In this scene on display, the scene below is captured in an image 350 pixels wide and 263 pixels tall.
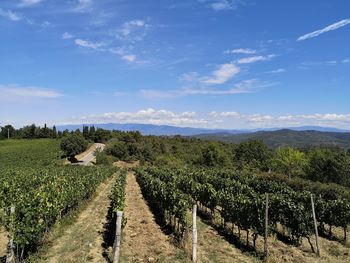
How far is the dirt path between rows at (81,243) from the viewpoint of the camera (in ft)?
42.1

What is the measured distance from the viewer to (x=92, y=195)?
2914cm

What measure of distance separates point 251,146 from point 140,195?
6695 cm

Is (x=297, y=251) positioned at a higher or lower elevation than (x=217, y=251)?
lower

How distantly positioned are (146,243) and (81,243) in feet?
8.91

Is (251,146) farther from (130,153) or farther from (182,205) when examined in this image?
(182,205)

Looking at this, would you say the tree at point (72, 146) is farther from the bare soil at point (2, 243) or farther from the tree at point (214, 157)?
the bare soil at point (2, 243)

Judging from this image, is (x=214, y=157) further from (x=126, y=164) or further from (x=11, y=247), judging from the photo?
(x=11, y=247)

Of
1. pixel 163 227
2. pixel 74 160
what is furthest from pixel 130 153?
pixel 163 227

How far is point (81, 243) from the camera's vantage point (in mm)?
14703

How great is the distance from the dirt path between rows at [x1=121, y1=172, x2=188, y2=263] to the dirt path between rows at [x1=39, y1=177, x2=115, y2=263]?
3.61ft

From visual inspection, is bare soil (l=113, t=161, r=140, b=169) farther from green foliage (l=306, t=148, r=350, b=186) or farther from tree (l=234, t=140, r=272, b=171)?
green foliage (l=306, t=148, r=350, b=186)

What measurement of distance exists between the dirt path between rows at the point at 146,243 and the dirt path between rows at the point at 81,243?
110 cm

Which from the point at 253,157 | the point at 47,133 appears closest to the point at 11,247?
the point at 253,157

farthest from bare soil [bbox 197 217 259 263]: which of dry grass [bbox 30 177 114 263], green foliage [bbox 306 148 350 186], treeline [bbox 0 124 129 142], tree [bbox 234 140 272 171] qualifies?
treeline [bbox 0 124 129 142]
